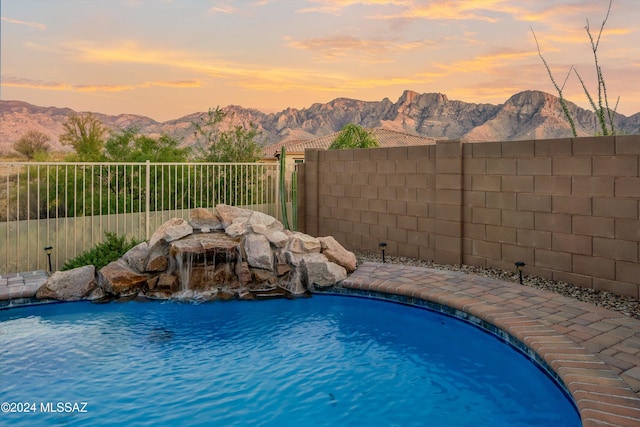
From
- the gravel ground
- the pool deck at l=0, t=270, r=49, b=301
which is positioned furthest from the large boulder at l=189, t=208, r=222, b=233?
the gravel ground

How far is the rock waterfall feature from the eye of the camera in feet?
21.7

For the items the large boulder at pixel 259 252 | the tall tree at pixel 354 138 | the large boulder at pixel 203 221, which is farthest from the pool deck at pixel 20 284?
the tall tree at pixel 354 138

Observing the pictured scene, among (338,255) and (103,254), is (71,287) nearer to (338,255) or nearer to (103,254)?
(103,254)

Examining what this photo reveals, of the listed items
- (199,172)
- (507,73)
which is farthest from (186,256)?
(507,73)

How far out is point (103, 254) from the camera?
7387 mm

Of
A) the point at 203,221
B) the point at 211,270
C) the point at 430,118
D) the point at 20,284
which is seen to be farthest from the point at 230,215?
the point at 430,118

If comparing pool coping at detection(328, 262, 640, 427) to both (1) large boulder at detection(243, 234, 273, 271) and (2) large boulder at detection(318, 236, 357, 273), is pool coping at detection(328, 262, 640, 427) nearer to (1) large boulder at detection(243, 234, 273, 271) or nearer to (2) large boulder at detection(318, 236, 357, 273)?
(2) large boulder at detection(318, 236, 357, 273)

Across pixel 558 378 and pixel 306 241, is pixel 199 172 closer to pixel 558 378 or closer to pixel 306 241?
pixel 306 241

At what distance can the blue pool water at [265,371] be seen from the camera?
355 cm

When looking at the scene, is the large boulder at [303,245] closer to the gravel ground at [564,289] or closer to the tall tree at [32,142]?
the gravel ground at [564,289]

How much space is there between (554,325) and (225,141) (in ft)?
43.1

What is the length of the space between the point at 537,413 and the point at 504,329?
1.22 m

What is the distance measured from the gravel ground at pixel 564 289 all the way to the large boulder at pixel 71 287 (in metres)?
4.67

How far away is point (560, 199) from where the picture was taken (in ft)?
19.8
